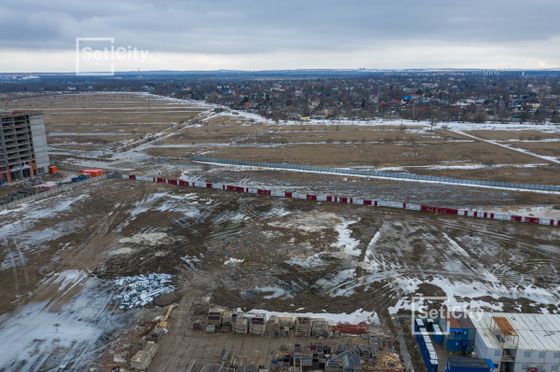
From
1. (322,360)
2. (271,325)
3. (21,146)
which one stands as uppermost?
(21,146)

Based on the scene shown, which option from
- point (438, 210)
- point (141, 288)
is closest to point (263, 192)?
point (438, 210)

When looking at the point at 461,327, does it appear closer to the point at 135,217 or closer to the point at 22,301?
the point at 22,301

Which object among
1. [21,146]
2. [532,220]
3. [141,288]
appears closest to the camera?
[141,288]

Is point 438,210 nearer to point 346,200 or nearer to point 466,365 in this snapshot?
point 346,200

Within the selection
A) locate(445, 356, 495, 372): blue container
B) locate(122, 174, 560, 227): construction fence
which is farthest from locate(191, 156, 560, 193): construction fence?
locate(445, 356, 495, 372): blue container

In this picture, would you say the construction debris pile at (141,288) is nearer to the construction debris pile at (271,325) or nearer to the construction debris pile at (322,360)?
the construction debris pile at (271,325)

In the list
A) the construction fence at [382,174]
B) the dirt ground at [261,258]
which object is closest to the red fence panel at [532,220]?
the dirt ground at [261,258]

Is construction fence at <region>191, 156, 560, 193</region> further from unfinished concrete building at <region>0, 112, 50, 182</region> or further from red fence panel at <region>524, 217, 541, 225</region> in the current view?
unfinished concrete building at <region>0, 112, 50, 182</region>
